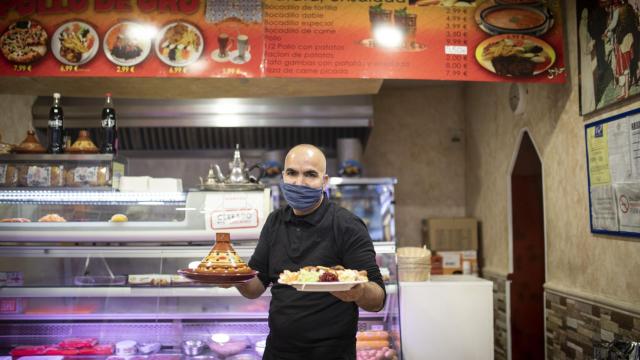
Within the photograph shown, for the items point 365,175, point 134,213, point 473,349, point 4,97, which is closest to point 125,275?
point 134,213

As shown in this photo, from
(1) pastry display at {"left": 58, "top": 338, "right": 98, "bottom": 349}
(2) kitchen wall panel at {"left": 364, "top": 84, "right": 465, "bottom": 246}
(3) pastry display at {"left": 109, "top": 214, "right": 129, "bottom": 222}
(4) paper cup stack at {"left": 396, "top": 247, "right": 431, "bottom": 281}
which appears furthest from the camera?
(2) kitchen wall panel at {"left": 364, "top": 84, "right": 465, "bottom": 246}

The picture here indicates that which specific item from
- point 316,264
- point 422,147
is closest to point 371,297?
point 316,264

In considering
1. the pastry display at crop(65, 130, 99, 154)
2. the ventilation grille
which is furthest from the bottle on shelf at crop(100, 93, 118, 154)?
the ventilation grille

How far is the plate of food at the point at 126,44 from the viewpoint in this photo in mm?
4441

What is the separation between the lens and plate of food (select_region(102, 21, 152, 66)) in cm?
444

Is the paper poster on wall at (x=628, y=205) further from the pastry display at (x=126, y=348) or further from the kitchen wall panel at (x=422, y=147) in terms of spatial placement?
the kitchen wall panel at (x=422, y=147)

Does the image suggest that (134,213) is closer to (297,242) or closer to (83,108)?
(297,242)

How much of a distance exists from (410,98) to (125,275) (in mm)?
5212

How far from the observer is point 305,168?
2.66 meters

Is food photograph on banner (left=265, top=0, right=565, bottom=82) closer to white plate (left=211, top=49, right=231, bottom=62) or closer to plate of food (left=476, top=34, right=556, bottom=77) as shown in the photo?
plate of food (left=476, top=34, right=556, bottom=77)

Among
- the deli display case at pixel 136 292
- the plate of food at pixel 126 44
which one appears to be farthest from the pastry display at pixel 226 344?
the plate of food at pixel 126 44

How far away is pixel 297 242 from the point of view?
A: 2.71 metres

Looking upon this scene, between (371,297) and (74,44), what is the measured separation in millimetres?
3254

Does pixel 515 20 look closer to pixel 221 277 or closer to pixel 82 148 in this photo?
pixel 221 277
